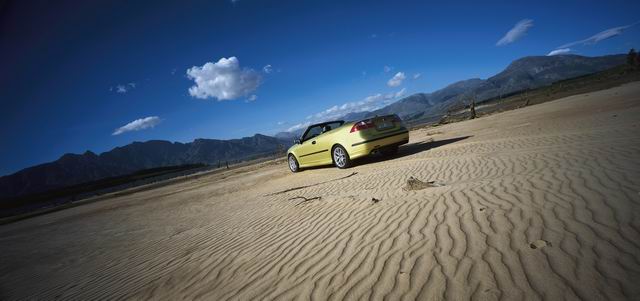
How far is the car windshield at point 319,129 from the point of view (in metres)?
10.4

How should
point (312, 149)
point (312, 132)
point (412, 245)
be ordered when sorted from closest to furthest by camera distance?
point (412, 245) < point (312, 149) < point (312, 132)

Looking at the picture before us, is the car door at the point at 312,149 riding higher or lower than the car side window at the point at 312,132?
lower

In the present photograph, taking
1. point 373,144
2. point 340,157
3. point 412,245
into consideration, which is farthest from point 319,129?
point 412,245

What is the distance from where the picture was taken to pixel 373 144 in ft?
28.4

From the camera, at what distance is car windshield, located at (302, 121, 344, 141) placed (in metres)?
10.4

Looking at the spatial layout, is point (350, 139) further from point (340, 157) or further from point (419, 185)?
point (419, 185)

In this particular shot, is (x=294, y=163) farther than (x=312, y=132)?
Yes

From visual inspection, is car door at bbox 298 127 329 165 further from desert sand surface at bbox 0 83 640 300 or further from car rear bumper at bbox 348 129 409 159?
desert sand surface at bbox 0 83 640 300

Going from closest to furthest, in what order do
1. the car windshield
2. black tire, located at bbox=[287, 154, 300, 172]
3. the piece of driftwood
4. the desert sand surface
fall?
1. the desert sand surface
2. the piece of driftwood
3. the car windshield
4. black tire, located at bbox=[287, 154, 300, 172]

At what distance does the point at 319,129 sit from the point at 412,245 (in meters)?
8.15

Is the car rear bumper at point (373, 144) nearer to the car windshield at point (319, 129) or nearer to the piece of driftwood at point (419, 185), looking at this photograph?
the car windshield at point (319, 129)

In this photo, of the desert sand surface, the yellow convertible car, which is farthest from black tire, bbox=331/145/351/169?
the desert sand surface

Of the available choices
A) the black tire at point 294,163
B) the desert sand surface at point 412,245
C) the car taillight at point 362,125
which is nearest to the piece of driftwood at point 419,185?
the desert sand surface at point 412,245

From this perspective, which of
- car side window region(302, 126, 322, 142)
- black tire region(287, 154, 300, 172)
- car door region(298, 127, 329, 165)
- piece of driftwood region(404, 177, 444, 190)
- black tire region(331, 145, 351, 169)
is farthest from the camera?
black tire region(287, 154, 300, 172)
